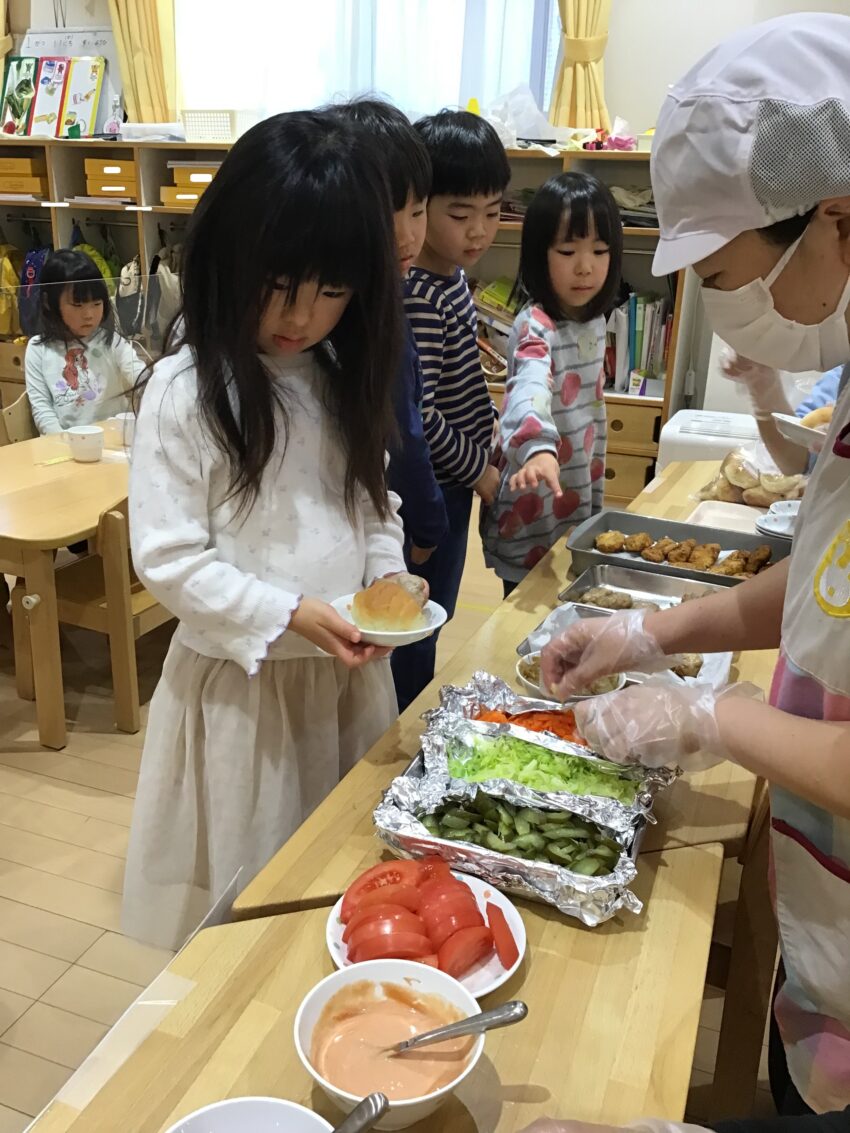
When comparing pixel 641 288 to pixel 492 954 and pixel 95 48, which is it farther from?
pixel 492 954

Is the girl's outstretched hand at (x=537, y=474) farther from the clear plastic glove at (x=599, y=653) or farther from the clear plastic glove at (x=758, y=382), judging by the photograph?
the clear plastic glove at (x=599, y=653)

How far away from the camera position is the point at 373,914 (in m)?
0.89

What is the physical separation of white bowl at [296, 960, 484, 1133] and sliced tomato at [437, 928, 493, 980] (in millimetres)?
33

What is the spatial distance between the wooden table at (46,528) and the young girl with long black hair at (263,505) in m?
1.24

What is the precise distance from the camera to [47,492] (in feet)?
8.87

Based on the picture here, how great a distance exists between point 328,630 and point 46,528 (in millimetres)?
1518

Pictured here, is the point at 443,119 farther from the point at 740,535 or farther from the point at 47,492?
the point at 47,492

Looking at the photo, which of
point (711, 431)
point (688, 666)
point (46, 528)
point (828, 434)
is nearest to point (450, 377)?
point (688, 666)

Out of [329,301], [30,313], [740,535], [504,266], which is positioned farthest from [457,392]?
[504,266]

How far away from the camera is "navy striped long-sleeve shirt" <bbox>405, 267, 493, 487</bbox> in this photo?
1969 mm

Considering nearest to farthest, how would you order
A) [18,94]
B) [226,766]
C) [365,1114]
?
[365,1114]
[226,766]
[18,94]

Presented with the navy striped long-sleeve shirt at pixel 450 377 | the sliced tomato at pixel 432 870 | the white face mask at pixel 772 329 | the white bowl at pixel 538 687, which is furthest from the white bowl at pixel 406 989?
the navy striped long-sleeve shirt at pixel 450 377

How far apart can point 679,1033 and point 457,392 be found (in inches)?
60.4

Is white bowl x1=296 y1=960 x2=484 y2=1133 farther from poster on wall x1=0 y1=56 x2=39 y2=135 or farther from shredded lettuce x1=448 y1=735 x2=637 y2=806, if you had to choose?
poster on wall x1=0 y1=56 x2=39 y2=135
